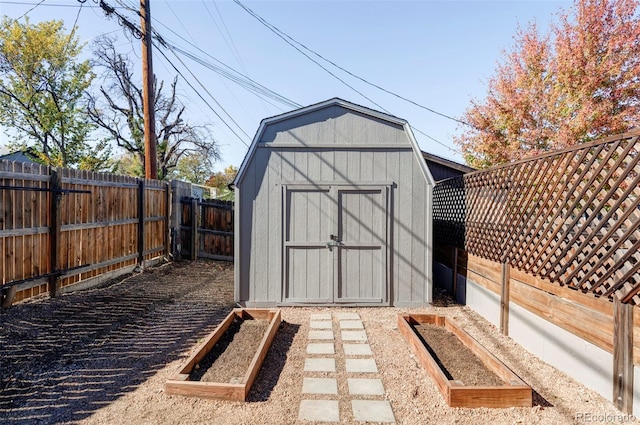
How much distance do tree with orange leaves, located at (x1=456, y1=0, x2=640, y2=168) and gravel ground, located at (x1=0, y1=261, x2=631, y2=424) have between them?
7.18m

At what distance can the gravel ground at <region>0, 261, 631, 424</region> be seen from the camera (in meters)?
2.46

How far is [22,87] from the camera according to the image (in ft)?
44.7

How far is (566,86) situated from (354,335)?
945 cm

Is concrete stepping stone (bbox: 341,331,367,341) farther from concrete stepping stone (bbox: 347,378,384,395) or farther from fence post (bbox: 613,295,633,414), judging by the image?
fence post (bbox: 613,295,633,414)

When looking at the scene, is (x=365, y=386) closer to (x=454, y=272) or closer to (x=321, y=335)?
(x=321, y=335)

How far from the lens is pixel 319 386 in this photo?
2922mm

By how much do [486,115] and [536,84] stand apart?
1535 mm

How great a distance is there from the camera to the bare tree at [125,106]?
647 inches

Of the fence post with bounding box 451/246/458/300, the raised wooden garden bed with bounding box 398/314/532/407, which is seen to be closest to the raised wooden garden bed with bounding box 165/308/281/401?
the raised wooden garden bed with bounding box 398/314/532/407

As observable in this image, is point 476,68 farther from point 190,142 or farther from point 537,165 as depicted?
point 190,142

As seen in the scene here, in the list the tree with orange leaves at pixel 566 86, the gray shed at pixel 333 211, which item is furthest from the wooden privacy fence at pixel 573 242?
the tree with orange leaves at pixel 566 86

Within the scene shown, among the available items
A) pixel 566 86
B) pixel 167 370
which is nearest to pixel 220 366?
pixel 167 370

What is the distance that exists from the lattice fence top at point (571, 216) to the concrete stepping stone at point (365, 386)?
1970 mm

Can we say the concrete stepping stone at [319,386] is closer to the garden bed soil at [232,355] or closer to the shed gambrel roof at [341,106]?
the garden bed soil at [232,355]
